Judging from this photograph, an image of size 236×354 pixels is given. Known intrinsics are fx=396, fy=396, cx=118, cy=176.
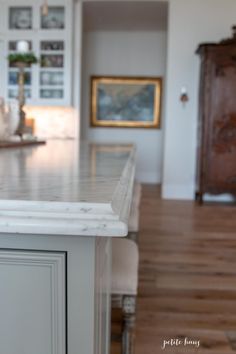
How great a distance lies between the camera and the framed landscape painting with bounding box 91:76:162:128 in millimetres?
6902

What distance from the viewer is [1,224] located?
1.99 ft

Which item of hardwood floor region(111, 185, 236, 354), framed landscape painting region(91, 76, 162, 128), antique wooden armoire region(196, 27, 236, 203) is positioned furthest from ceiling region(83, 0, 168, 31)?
hardwood floor region(111, 185, 236, 354)

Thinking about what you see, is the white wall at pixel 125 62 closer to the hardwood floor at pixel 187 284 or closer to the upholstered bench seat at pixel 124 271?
the hardwood floor at pixel 187 284

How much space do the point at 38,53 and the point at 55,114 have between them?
85 cm

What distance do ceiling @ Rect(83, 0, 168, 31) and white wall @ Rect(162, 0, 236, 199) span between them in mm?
460

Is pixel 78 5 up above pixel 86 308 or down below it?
above

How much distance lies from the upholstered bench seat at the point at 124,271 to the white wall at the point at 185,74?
4.03 m

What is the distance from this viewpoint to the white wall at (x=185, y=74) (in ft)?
17.1

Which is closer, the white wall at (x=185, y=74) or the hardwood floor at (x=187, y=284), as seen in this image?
the hardwood floor at (x=187, y=284)

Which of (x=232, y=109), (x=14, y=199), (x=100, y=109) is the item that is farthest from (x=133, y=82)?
(x=14, y=199)

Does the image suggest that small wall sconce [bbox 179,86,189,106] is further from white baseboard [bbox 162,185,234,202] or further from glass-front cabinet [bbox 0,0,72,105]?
glass-front cabinet [bbox 0,0,72,105]

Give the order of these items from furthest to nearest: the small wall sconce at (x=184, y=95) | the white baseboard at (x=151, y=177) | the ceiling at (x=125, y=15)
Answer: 1. the white baseboard at (x=151, y=177)
2. the ceiling at (x=125, y=15)
3. the small wall sconce at (x=184, y=95)

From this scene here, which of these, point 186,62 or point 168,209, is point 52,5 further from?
point 168,209

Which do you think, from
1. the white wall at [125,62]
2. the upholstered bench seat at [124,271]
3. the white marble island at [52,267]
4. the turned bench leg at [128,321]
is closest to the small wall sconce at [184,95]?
the white wall at [125,62]
